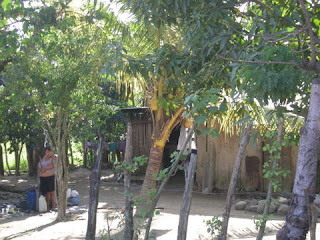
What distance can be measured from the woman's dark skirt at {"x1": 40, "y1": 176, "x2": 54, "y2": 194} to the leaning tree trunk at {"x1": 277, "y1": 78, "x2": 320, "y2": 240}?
28.2 ft

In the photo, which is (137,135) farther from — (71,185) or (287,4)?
(287,4)

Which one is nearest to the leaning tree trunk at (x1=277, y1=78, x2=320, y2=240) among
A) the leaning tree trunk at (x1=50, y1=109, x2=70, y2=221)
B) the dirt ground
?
the dirt ground

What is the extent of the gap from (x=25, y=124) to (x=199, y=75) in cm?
1049

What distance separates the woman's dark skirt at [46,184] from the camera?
1142cm

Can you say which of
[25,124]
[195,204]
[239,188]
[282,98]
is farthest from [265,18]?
[25,124]

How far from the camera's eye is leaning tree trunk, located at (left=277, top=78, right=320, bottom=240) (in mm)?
3541

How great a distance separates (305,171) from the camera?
11.6ft

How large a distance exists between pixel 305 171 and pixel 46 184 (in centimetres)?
885

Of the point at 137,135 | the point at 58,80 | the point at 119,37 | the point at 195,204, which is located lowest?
the point at 195,204

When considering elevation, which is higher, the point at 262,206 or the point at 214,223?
the point at 214,223

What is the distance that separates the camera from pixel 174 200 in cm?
1347

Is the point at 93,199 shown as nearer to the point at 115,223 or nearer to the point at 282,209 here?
the point at 115,223

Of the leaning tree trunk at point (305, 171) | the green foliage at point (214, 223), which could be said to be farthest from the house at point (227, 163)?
the leaning tree trunk at point (305, 171)

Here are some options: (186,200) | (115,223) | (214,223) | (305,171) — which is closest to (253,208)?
(115,223)
